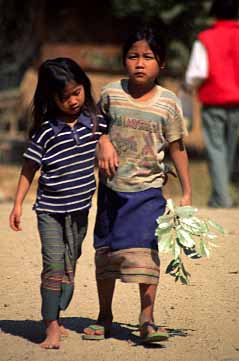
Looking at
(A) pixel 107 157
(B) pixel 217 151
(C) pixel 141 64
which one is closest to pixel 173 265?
(A) pixel 107 157

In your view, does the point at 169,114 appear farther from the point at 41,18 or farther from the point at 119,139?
the point at 41,18

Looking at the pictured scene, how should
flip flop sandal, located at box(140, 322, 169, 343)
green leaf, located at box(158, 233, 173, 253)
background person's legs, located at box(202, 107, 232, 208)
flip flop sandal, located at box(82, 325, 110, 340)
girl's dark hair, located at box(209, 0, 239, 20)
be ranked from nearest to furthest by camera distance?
green leaf, located at box(158, 233, 173, 253), flip flop sandal, located at box(140, 322, 169, 343), flip flop sandal, located at box(82, 325, 110, 340), girl's dark hair, located at box(209, 0, 239, 20), background person's legs, located at box(202, 107, 232, 208)

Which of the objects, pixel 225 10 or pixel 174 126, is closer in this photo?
pixel 174 126

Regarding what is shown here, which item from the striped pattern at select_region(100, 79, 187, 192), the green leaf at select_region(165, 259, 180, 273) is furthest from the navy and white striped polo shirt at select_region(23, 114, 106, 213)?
the green leaf at select_region(165, 259, 180, 273)

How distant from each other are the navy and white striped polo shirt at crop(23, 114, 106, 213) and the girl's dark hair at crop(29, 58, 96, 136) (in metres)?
0.06

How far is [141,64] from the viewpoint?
5293 millimetres

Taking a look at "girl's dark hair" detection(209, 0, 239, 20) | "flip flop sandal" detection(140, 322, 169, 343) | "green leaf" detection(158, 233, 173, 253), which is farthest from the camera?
"girl's dark hair" detection(209, 0, 239, 20)

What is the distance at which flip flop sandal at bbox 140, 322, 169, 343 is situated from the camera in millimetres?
5312

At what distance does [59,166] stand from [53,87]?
371mm

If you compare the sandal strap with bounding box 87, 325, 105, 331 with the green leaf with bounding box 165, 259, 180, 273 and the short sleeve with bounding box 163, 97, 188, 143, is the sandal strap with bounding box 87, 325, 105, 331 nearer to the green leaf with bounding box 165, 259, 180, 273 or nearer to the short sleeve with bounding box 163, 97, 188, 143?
the green leaf with bounding box 165, 259, 180, 273

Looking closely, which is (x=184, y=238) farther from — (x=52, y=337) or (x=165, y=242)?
(x=52, y=337)

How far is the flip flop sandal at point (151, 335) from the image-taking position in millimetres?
5312

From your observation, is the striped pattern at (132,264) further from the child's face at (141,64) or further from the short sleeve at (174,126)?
the child's face at (141,64)

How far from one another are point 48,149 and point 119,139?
0.34 metres
